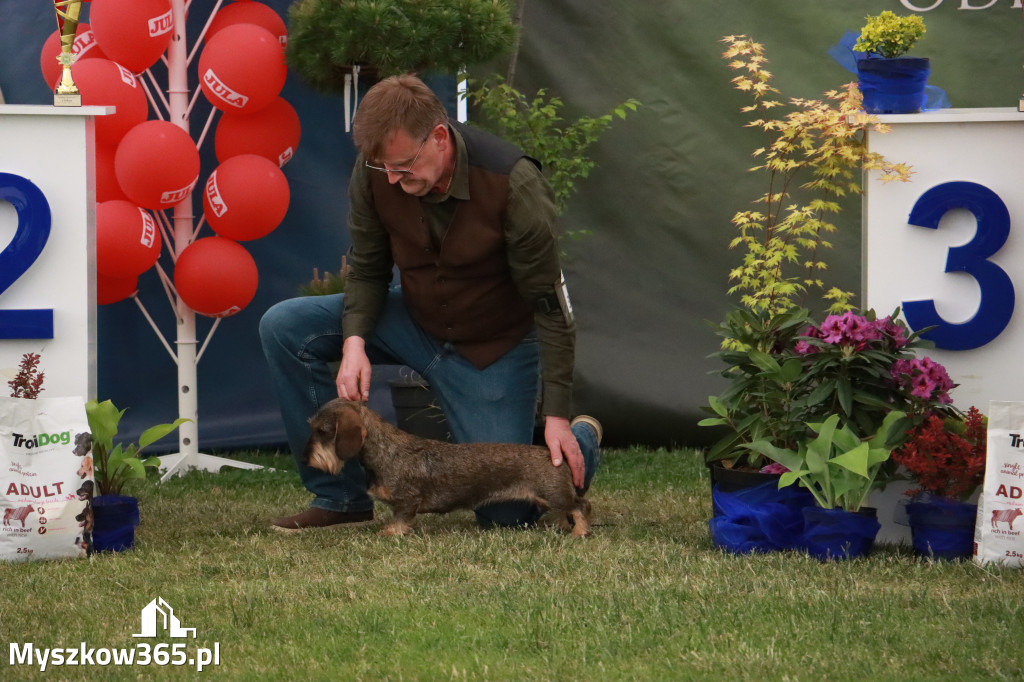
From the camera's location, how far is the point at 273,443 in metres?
5.59

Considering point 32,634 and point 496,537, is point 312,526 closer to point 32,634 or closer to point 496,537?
point 496,537

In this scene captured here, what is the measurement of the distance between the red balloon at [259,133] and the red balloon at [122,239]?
Answer: 47 centimetres

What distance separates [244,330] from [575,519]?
258 cm

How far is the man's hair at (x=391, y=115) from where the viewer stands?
125 inches

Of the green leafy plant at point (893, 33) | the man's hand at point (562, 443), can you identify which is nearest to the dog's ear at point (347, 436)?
the man's hand at point (562, 443)

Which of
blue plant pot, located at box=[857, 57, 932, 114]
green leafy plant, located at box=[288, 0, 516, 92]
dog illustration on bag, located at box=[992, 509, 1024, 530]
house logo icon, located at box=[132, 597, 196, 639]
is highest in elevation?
green leafy plant, located at box=[288, 0, 516, 92]

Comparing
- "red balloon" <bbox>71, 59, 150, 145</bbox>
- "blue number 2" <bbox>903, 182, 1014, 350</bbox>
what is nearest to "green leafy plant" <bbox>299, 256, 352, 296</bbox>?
"red balloon" <bbox>71, 59, 150, 145</bbox>

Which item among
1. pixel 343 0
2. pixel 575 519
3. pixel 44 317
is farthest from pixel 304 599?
pixel 343 0

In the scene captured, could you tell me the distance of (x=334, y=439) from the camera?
3404 millimetres

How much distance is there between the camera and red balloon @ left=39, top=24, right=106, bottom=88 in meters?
4.57

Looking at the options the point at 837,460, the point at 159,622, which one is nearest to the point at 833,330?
the point at 837,460

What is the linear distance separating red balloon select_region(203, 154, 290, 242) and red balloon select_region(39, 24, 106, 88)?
682 mm

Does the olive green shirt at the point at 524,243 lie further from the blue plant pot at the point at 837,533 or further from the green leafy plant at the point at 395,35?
the green leafy plant at the point at 395,35

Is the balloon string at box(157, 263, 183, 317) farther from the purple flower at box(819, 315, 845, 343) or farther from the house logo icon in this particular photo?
the purple flower at box(819, 315, 845, 343)
